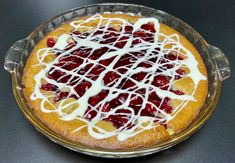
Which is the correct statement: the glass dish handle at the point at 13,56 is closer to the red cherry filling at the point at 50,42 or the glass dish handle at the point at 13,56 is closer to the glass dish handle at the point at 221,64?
the red cherry filling at the point at 50,42

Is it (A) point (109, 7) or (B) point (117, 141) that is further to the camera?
(A) point (109, 7)

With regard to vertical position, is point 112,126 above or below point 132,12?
below

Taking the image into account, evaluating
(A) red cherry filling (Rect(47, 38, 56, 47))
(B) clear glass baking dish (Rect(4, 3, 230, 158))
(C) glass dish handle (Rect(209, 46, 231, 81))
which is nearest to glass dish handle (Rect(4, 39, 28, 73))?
(B) clear glass baking dish (Rect(4, 3, 230, 158))

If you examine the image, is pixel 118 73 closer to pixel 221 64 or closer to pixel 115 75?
pixel 115 75

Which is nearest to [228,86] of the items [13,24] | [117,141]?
[117,141]

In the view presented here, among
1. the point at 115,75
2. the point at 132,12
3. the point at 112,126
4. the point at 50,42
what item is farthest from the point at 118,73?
the point at 132,12

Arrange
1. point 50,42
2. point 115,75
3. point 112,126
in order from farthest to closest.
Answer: point 50,42
point 115,75
point 112,126

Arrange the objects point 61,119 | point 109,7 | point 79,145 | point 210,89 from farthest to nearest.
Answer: point 109,7 → point 210,89 → point 61,119 → point 79,145

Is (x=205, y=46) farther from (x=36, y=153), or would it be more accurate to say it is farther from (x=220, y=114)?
(x=36, y=153)
